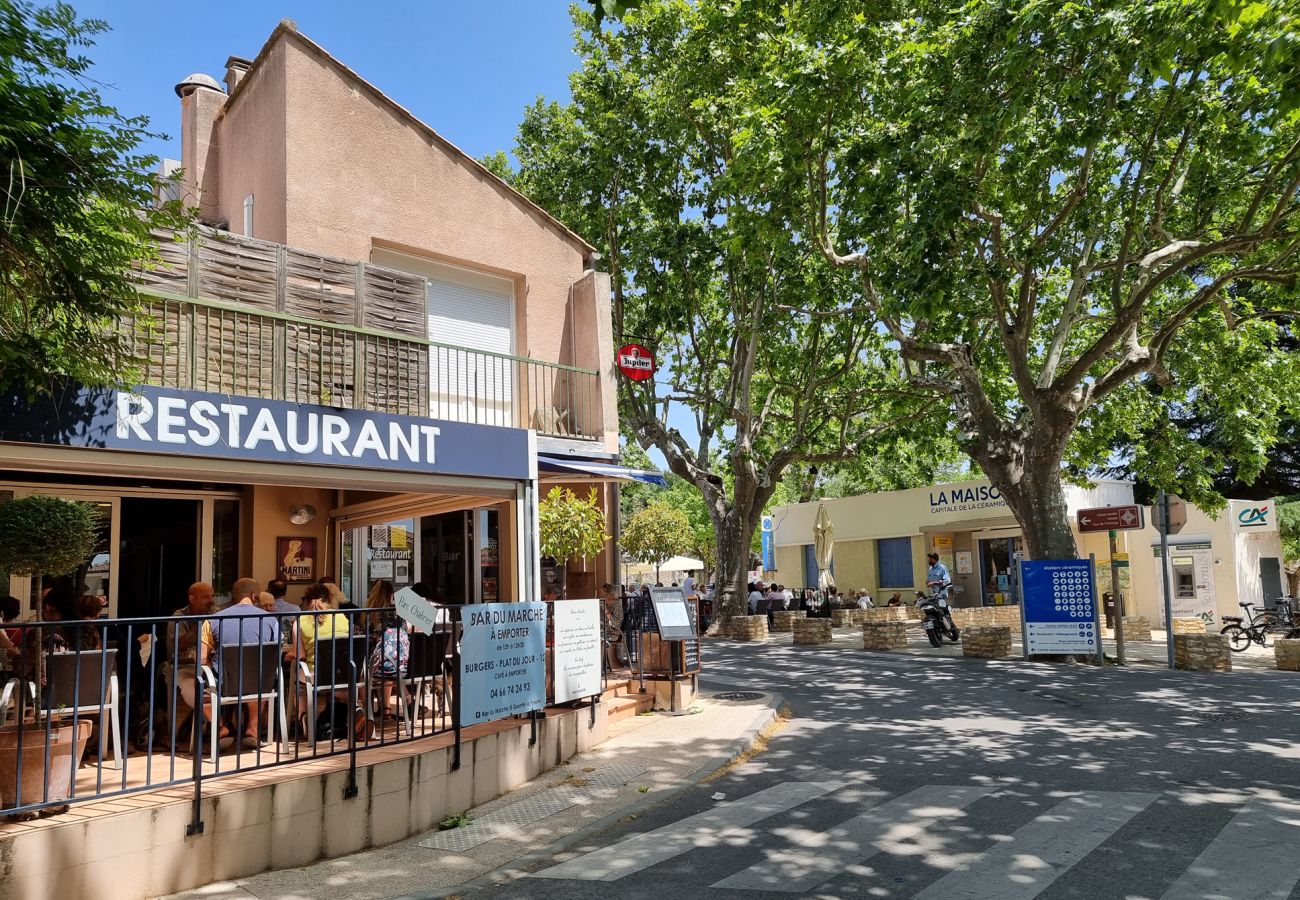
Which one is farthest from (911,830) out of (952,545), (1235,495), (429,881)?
(1235,495)

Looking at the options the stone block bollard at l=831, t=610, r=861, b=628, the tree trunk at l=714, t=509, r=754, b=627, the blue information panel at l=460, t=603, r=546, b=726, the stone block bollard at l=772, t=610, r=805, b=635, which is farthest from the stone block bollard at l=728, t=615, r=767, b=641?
the blue information panel at l=460, t=603, r=546, b=726

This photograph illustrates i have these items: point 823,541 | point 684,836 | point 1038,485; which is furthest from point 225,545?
point 823,541

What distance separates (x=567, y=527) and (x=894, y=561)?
72.8 ft

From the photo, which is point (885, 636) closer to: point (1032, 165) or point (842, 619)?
point (842, 619)

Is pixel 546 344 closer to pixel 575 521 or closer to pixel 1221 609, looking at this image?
pixel 575 521

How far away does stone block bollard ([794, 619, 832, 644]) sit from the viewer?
64.7 ft

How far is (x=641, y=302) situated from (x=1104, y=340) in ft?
37.4

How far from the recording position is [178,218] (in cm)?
661

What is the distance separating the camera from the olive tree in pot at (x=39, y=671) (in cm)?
498

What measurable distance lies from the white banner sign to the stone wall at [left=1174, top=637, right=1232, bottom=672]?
394 inches

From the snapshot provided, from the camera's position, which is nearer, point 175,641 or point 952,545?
point 175,641

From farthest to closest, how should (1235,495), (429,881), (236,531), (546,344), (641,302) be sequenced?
(1235,495) < (641,302) < (546,344) < (236,531) < (429,881)

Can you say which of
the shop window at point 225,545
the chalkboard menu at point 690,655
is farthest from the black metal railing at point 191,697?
the chalkboard menu at point 690,655

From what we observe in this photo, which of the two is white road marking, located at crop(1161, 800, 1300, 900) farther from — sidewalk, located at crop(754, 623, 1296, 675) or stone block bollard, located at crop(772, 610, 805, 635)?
stone block bollard, located at crop(772, 610, 805, 635)
